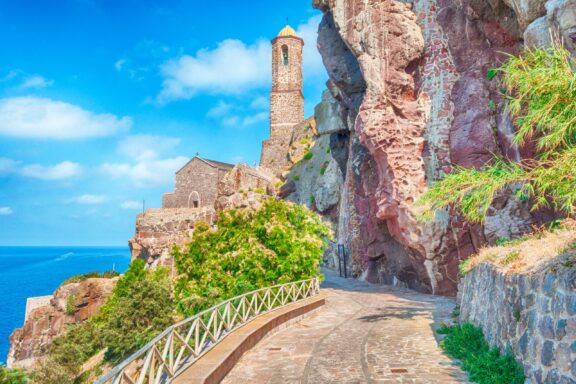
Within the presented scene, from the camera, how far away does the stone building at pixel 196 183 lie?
171 ft

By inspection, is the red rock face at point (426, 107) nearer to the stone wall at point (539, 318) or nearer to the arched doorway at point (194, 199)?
the stone wall at point (539, 318)

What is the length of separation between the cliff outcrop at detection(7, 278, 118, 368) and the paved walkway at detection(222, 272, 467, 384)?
24.1 metres

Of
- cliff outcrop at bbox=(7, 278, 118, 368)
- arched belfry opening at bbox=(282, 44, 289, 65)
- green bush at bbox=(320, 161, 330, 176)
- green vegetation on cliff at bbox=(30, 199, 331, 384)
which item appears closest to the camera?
green vegetation on cliff at bbox=(30, 199, 331, 384)

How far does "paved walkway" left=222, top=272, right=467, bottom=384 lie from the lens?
8227 millimetres

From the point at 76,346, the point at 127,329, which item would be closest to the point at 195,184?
the point at 76,346

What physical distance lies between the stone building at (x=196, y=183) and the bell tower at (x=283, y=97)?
9.96 meters

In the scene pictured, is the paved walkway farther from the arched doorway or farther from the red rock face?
the arched doorway

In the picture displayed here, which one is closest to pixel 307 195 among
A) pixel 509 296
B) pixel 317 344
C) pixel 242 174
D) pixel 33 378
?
pixel 242 174

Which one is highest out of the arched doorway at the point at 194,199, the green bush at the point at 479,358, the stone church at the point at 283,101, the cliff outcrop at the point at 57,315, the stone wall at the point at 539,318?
the stone church at the point at 283,101

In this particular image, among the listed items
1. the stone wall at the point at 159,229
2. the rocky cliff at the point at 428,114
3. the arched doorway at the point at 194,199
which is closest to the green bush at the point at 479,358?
the rocky cliff at the point at 428,114

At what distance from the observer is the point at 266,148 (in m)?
62.6

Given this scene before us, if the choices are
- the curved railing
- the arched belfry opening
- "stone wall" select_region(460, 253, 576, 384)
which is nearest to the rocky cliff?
the curved railing

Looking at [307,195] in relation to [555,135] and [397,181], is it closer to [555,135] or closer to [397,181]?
[397,181]

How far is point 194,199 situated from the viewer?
52.9 m
